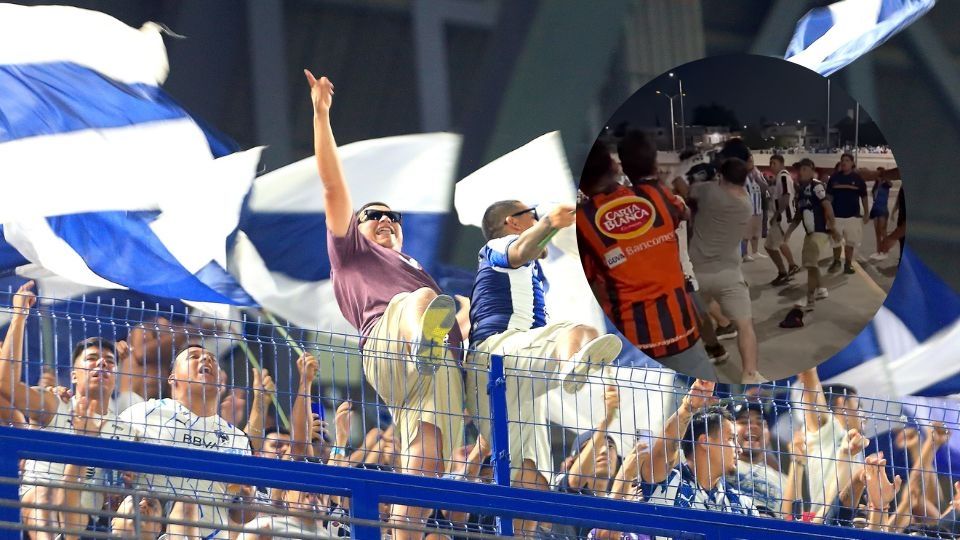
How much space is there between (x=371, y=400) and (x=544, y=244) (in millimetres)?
1332

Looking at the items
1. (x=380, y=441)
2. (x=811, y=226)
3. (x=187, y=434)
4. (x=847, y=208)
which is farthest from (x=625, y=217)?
(x=187, y=434)

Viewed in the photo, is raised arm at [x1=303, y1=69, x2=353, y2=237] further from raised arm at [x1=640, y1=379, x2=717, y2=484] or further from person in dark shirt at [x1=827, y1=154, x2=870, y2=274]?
person in dark shirt at [x1=827, y1=154, x2=870, y2=274]

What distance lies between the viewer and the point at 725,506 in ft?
21.3

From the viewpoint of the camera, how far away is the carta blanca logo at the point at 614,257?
8414 mm

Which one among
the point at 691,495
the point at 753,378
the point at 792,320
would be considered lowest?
the point at 691,495

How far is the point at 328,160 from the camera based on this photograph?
8031mm

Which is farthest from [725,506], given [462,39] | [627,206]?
[462,39]

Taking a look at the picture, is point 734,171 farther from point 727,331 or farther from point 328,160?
point 328,160

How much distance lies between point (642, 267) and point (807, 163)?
0.96m

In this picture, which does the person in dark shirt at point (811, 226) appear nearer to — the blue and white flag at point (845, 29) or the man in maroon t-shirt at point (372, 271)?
the blue and white flag at point (845, 29)

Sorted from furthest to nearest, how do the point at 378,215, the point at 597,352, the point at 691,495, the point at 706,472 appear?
the point at 378,215 → the point at 597,352 → the point at 706,472 → the point at 691,495

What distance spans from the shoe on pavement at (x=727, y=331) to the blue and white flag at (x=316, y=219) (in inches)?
54.9

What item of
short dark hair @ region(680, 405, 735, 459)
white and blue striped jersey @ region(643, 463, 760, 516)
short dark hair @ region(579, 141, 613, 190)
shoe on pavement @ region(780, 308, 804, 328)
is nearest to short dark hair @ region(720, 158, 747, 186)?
short dark hair @ region(579, 141, 613, 190)

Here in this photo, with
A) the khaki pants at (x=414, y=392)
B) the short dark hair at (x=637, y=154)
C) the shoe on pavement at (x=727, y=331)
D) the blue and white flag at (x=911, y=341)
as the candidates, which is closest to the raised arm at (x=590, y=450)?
the khaki pants at (x=414, y=392)
